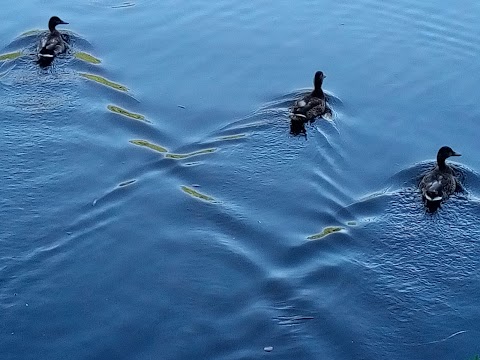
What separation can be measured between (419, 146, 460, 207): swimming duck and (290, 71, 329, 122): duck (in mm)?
2596

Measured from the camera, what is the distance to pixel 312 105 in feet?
54.0

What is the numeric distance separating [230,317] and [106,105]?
20.8 feet

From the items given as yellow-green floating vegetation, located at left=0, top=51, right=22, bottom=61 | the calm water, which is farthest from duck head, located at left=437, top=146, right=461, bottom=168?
yellow-green floating vegetation, located at left=0, top=51, right=22, bottom=61

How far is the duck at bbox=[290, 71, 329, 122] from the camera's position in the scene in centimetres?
1623

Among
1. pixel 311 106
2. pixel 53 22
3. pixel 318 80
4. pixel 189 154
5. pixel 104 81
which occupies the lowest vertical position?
pixel 189 154

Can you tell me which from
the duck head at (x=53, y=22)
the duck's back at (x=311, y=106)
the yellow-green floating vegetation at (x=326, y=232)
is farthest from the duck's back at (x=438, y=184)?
the duck head at (x=53, y=22)

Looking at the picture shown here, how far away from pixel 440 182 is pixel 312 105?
317 cm

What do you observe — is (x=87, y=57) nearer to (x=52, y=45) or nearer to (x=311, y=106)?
(x=52, y=45)

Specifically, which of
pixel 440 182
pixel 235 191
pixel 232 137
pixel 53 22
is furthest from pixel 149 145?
pixel 53 22

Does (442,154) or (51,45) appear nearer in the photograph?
(442,154)

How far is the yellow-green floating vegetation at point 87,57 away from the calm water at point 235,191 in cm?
16

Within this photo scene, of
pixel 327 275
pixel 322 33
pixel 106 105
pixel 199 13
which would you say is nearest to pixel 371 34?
pixel 322 33

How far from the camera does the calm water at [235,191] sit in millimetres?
11562

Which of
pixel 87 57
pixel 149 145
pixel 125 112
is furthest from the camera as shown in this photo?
pixel 87 57
